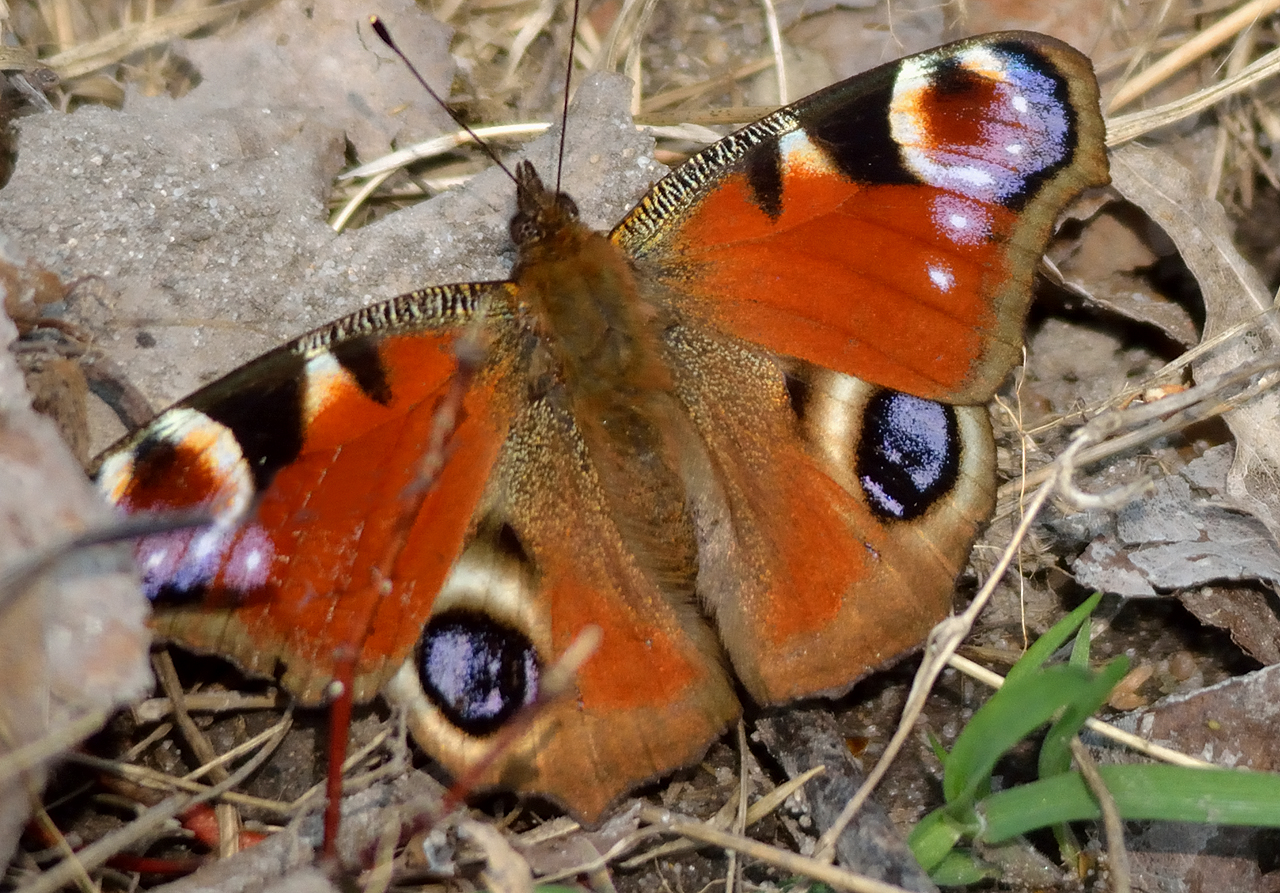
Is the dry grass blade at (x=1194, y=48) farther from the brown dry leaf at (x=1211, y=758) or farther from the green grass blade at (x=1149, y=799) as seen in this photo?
the green grass blade at (x=1149, y=799)

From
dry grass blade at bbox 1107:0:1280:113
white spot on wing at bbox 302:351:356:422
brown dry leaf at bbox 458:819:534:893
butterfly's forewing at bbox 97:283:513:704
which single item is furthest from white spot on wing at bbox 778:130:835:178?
brown dry leaf at bbox 458:819:534:893

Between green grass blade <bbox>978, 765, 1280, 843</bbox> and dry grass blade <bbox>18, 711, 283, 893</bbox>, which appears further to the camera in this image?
dry grass blade <bbox>18, 711, 283, 893</bbox>

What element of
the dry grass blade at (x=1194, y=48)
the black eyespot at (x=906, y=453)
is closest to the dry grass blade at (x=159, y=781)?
the black eyespot at (x=906, y=453)

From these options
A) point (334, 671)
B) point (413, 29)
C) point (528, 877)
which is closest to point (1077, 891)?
point (528, 877)

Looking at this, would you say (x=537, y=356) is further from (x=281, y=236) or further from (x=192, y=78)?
(x=192, y=78)

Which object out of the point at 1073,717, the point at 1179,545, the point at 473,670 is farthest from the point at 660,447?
the point at 1179,545

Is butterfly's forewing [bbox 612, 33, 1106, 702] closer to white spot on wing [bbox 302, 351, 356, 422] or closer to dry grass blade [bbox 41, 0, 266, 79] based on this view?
white spot on wing [bbox 302, 351, 356, 422]

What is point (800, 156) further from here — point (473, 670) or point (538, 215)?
point (473, 670)
